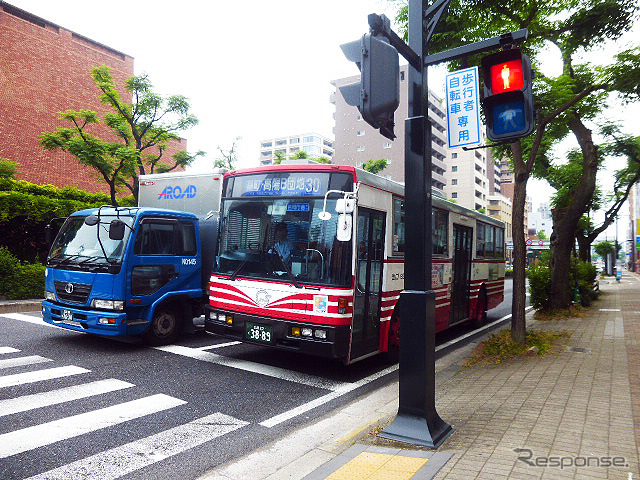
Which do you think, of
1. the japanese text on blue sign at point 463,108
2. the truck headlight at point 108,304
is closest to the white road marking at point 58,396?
the truck headlight at point 108,304

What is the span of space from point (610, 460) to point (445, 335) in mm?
7773

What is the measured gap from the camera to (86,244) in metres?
8.24

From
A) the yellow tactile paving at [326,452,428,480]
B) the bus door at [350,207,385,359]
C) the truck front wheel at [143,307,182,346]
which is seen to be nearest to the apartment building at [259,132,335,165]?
the truck front wheel at [143,307,182,346]

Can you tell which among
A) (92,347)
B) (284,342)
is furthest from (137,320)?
(284,342)

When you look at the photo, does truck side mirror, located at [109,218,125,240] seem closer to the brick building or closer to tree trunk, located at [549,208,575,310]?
tree trunk, located at [549,208,575,310]

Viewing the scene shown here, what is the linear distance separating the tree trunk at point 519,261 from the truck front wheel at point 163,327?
6.44m

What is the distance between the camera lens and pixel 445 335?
1153 centimetres

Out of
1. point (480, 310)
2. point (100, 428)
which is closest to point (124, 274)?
point (100, 428)

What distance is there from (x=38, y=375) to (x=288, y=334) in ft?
11.6

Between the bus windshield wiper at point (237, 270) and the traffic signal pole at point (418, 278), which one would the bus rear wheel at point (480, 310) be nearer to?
the bus windshield wiper at point (237, 270)

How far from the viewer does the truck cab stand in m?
7.75

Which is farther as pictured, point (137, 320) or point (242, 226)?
point (137, 320)

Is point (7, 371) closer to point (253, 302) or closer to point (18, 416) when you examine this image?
point (18, 416)

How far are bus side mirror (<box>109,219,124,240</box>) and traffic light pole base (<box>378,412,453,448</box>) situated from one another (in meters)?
5.34
